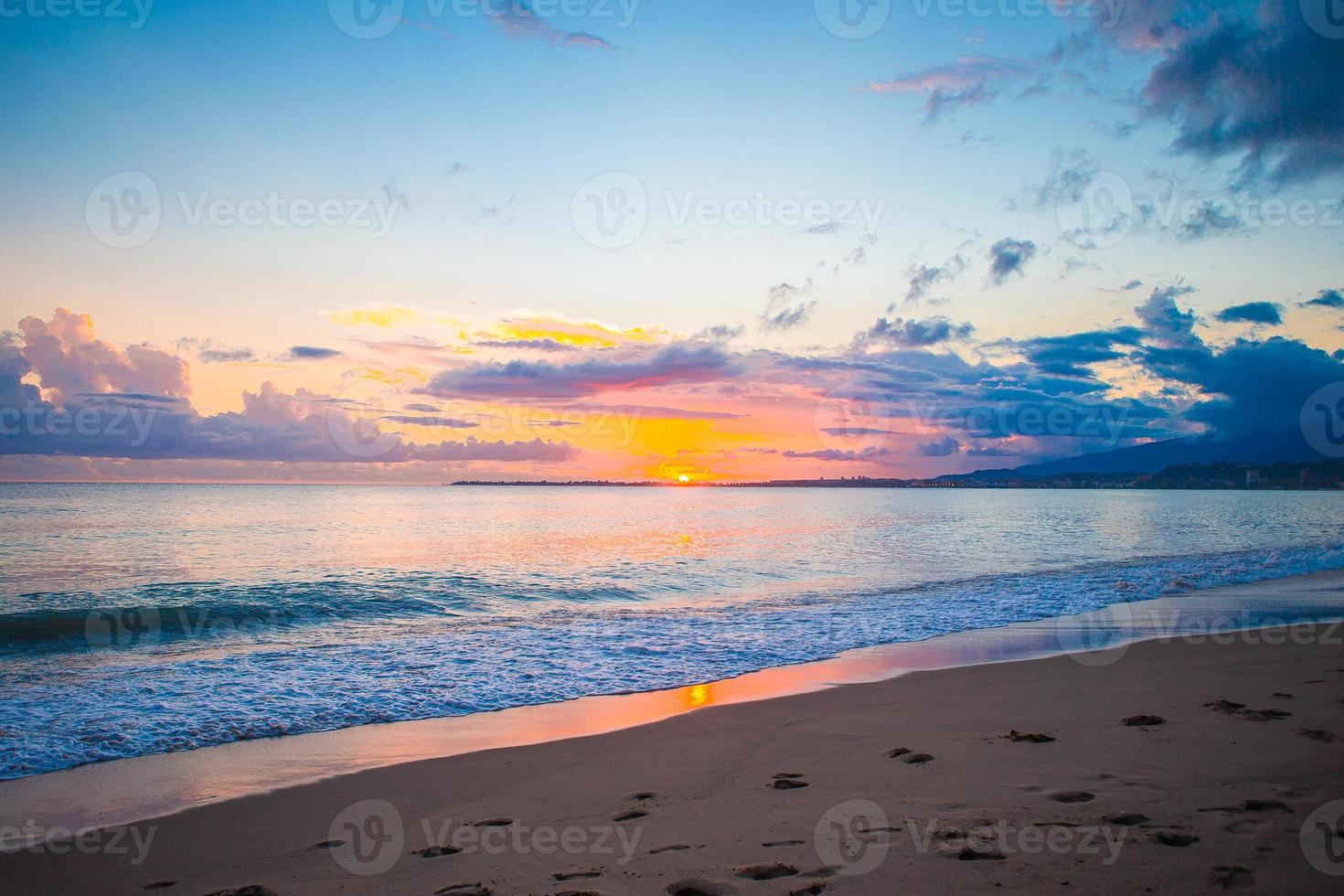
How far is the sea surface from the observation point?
11773 millimetres

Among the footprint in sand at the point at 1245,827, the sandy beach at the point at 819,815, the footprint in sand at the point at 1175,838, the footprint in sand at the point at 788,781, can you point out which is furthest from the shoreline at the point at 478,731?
the footprint in sand at the point at 1245,827

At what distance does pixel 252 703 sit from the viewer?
11695 mm

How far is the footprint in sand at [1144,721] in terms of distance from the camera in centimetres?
904

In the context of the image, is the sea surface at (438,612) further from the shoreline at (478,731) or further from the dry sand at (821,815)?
the dry sand at (821,815)

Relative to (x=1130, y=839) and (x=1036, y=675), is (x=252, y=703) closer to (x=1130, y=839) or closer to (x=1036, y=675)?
(x=1130, y=839)

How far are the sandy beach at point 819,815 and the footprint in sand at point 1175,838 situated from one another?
0.07 feet

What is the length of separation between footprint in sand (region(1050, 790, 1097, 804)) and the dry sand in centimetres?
6

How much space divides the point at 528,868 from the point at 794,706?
630 centimetres

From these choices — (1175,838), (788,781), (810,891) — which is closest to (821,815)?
(788,781)

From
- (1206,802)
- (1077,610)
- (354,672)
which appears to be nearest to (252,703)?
(354,672)

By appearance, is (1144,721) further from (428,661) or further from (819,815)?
(428,661)

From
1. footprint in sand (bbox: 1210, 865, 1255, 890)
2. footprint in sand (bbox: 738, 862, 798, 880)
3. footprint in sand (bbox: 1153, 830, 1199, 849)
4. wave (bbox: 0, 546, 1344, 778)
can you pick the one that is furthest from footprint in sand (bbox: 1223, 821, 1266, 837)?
wave (bbox: 0, 546, 1344, 778)

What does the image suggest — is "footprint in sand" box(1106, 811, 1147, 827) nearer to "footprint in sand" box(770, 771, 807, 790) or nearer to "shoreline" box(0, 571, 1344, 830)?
"footprint in sand" box(770, 771, 807, 790)

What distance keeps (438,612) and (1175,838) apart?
20.1 meters
